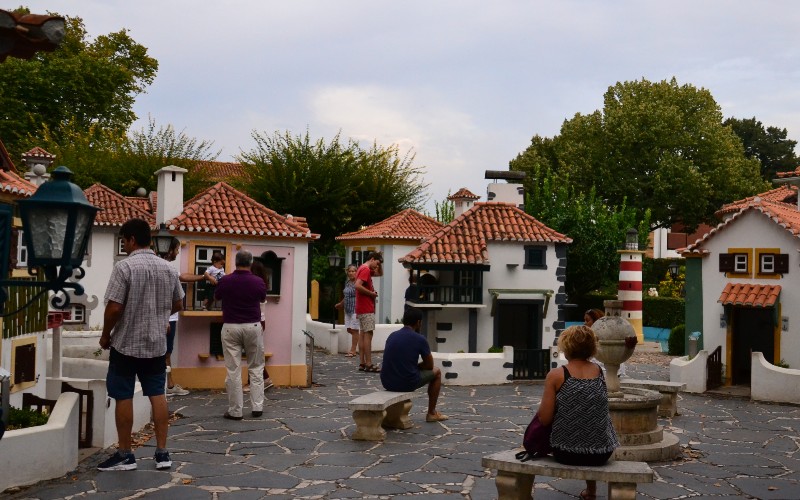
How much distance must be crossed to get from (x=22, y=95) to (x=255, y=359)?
115 feet

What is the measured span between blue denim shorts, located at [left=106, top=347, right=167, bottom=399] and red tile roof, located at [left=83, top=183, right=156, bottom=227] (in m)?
20.1

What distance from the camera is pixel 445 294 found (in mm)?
18047

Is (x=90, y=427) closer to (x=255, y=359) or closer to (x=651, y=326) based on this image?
(x=255, y=359)

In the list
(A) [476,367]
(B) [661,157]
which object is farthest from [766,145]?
(A) [476,367]

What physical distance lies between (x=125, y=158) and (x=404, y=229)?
530 inches

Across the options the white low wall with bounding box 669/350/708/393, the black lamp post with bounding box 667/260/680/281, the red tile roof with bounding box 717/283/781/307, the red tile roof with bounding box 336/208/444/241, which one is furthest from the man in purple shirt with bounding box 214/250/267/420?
the black lamp post with bounding box 667/260/680/281

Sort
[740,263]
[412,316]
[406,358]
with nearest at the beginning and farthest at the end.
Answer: [406,358]
[412,316]
[740,263]

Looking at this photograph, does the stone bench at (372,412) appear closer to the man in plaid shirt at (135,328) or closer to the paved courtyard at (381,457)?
the paved courtyard at (381,457)

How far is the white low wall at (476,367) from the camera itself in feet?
53.4

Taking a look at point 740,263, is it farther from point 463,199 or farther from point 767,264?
point 463,199

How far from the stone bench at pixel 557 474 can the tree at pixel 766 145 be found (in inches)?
2273

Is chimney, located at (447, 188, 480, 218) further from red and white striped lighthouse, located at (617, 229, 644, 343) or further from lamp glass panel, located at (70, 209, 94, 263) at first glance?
lamp glass panel, located at (70, 209, 94, 263)

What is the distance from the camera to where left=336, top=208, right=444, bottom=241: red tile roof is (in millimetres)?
27406

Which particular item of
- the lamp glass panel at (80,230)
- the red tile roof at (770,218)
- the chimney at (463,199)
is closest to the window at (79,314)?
the chimney at (463,199)
